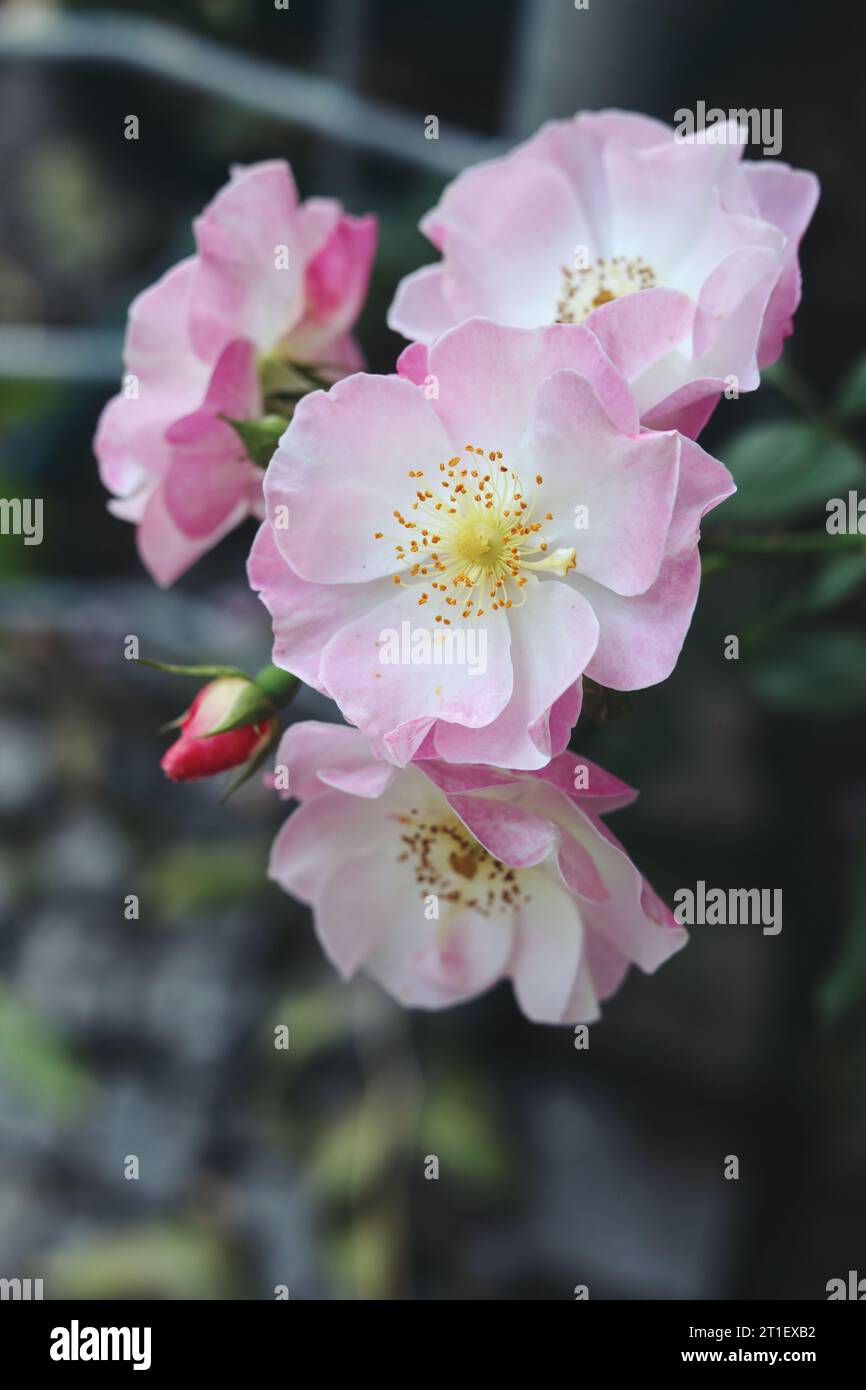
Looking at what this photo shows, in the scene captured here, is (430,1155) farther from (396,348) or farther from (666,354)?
(666,354)

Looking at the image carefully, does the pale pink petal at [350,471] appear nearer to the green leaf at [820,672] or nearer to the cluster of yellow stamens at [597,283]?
the cluster of yellow stamens at [597,283]

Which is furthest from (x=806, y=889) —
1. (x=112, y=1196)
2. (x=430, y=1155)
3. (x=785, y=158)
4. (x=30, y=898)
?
(x=30, y=898)

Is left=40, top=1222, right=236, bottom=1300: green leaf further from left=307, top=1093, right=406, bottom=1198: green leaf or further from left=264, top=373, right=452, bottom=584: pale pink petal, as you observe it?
left=264, top=373, right=452, bottom=584: pale pink petal

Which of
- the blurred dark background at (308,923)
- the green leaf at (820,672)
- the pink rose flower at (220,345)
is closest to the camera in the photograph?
the pink rose flower at (220,345)

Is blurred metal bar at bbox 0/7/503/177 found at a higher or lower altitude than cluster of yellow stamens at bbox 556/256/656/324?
higher

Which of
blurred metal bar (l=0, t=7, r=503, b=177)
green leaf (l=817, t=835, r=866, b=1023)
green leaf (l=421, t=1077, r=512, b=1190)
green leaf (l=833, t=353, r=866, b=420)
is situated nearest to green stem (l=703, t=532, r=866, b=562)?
green leaf (l=833, t=353, r=866, b=420)

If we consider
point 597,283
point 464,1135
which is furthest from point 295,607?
point 464,1135

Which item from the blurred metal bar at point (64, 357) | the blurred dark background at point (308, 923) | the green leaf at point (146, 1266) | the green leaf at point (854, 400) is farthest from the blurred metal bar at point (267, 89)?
the green leaf at point (146, 1266)
